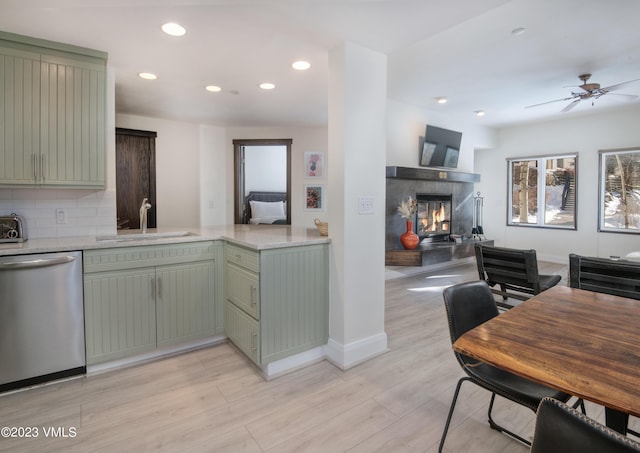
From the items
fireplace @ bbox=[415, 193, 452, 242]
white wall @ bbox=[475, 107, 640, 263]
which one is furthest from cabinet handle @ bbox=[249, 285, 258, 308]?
white wall @ bbox=[475, 107, 640, 263]

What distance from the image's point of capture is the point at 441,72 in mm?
3809

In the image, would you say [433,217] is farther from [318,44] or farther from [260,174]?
[318,44]

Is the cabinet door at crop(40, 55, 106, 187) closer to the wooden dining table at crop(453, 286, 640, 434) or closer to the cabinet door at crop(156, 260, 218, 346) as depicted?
the cabinet door at crop(156, 260, 218, 346)

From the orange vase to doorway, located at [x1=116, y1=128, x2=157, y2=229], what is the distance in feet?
11.8

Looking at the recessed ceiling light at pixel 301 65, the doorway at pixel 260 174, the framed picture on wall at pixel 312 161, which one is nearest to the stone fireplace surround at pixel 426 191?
the framed picture on wall at pixel 312 161

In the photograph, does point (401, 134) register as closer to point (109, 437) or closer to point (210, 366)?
point (210, 366)

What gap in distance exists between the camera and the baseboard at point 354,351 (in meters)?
2.52

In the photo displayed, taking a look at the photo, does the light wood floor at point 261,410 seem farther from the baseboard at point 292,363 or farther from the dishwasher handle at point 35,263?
the dishwasher handle at point 35,263

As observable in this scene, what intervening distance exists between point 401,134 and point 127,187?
4.04m

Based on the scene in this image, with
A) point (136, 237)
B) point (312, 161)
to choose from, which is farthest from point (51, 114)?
point (312, 161)

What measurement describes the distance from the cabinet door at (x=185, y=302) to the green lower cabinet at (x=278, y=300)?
0.23 meters

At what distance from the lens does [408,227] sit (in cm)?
500

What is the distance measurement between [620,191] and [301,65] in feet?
19.6

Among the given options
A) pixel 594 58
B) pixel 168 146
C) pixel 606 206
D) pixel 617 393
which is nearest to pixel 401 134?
pixel 594 58
